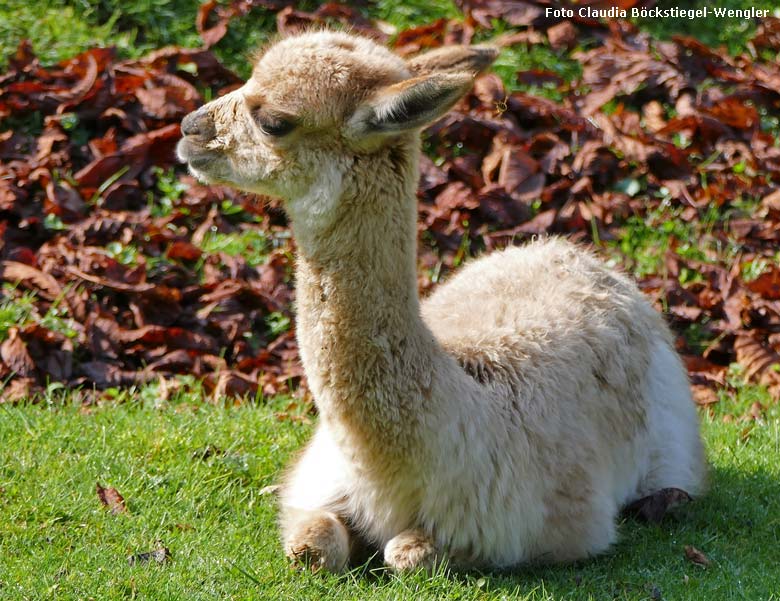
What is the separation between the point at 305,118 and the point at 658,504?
2327mm

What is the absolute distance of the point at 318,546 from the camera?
14.3ft

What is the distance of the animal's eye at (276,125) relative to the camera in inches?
163

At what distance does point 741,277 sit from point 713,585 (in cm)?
360

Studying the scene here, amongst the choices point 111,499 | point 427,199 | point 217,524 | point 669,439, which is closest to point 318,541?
point 217,524

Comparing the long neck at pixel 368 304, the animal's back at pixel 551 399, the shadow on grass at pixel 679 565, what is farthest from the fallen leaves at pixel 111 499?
the animal's back at pixel 551 399

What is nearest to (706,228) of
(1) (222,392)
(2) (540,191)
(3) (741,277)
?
(3) (741,277)

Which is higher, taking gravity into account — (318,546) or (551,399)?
(551,399)

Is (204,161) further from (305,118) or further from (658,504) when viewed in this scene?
(658,504)

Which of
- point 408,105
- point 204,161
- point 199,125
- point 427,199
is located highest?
point 408,105

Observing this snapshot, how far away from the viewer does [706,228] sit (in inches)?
317

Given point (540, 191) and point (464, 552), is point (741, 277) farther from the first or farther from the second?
point (464, 552)

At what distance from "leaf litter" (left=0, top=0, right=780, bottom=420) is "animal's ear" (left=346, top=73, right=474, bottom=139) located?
2853 mm

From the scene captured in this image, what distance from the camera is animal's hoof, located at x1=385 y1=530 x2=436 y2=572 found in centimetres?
426

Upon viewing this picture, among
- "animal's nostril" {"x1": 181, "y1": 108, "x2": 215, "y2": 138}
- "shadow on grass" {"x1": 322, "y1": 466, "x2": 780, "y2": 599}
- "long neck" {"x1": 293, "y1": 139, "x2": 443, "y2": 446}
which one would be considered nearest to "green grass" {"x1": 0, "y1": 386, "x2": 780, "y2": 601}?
"shadow on grass" {"x1": 322, "y1": 466, "x2": 780, "y2": 599}
